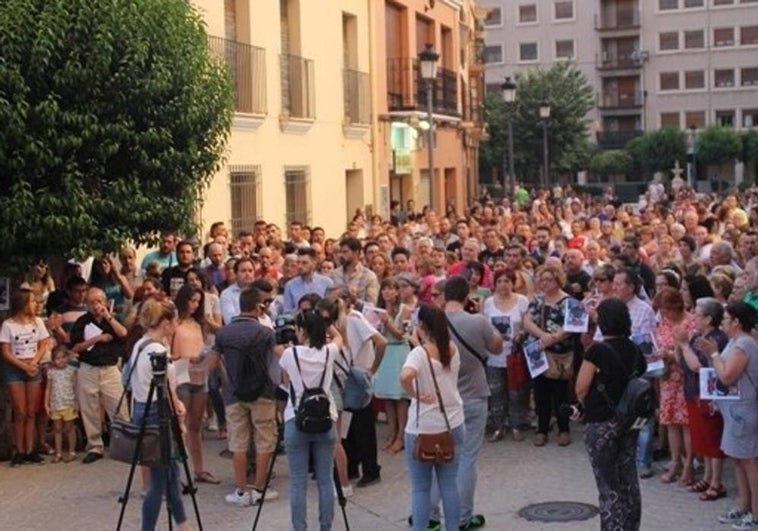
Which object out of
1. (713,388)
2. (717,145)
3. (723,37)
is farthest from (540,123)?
(713,388)

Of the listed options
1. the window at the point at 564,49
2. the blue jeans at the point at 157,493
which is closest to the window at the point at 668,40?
the window at the point at 564,49

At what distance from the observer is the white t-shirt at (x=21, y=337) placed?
10648 mm

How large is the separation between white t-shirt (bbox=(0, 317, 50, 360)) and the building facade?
200 feet

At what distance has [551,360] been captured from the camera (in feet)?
35.8

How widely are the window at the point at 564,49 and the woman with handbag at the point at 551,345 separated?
A: 215ft

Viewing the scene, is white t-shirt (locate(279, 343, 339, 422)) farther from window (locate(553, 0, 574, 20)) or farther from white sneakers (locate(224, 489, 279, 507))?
window (locate(553, 0, 574, 20))

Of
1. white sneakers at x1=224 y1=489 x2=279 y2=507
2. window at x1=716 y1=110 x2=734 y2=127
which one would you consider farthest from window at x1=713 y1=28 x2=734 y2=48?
white sneakers at x1=224 y1=489 x2=279 y2=507

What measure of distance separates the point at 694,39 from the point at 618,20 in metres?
5.20

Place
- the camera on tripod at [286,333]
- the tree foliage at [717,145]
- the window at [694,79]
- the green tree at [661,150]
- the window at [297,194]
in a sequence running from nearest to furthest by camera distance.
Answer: the camera on tripod at [286,333], the window at [297,194], the tree foliage at [717,145], the green tree at [661,150], the window at [694,79]

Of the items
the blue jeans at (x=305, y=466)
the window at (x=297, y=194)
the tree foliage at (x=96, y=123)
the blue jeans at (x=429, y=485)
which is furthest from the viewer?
the window at (x=297, y=194)

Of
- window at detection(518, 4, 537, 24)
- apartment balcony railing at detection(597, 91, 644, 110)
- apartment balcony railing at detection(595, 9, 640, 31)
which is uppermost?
window at detection(518, 4, 537, 24)

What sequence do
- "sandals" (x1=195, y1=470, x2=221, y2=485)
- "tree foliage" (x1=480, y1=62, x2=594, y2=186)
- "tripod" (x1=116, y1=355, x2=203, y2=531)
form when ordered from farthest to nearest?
"tree foliage" (x1=480, y1=62, x2=594, y2=186) < "sandals" (x1=195, y1=470, x2=221, y2=485) < "tripod" (x1=116, y1=355, x2=203, y2=531)

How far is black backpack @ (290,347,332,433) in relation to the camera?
7.59m

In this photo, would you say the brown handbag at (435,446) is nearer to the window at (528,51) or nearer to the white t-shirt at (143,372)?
the white t-shirt at (143,372)
